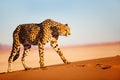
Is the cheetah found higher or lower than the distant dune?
higher

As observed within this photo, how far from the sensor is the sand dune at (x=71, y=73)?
14.4ft

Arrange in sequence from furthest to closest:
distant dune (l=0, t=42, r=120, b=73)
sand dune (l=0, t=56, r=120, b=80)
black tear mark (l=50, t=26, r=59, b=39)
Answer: black tear mark (l=50, t=26, r=59, b=39) → distant dune (l=0, t=42, r=120, b=73) → sand dune (l=0, t=56, r=120, b=80)

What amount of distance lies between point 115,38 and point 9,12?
1760 millimetres

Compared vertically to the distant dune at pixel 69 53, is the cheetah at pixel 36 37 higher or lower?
higher

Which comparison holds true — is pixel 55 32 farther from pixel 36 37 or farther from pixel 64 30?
pixel 36 37

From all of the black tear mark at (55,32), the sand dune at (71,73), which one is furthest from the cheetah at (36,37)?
the sand dune at (71,73)

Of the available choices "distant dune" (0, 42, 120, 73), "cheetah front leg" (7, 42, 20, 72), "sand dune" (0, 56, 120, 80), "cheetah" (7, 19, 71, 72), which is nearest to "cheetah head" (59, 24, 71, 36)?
"cheetah" (7, 19, 71, 72)

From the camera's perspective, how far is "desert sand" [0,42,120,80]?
174 inches

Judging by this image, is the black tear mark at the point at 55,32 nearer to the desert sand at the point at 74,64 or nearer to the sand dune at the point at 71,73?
the desert sand at the point at 74,64

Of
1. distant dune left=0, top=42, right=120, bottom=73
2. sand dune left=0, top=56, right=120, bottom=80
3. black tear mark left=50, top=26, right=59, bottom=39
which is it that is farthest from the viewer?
black tear mark left=50, top=26, right=59, bottom=39

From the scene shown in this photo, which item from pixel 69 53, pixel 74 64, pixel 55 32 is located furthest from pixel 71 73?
pixel 55 32

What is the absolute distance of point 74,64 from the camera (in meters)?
4.68

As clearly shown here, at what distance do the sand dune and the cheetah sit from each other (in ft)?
0.48

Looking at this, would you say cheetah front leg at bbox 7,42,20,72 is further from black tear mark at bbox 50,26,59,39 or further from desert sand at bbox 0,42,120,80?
black tear mark at bbox 50,26,59,39
